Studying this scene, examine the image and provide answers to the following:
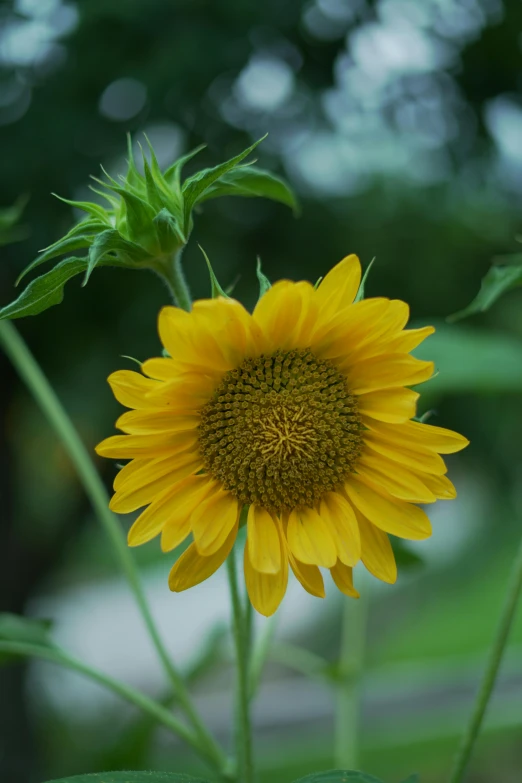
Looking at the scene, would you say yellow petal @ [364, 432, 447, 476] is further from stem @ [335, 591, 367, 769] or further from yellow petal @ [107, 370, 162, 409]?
stem @ [335, 591, 367, 769]

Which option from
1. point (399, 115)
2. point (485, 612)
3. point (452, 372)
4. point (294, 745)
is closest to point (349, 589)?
point (452, 372)

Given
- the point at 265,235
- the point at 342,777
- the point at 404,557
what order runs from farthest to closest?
1. the point at 265,235
2. the point at 404,557
3. the point at 342,777

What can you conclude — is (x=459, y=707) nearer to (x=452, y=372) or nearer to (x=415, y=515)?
(x=452, y=372)

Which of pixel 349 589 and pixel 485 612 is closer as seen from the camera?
pixel 349 589

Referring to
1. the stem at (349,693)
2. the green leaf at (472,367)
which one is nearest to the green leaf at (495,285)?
the green leaf at (472,367)

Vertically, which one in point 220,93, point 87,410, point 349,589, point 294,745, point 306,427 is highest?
point 220,93

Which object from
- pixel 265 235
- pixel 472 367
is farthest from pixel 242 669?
pixel 265 235

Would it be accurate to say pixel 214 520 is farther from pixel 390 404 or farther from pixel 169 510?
pixel 390 404
